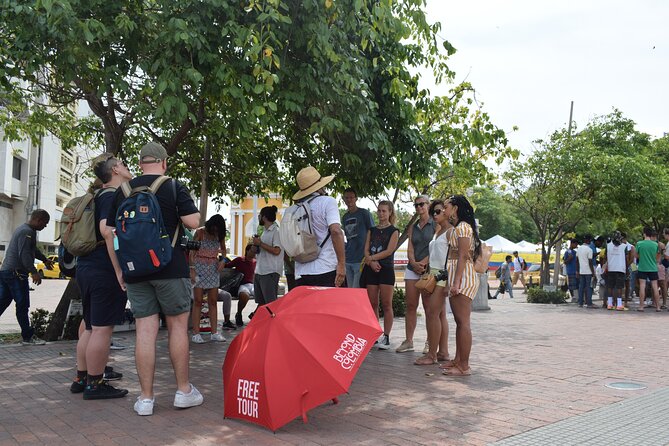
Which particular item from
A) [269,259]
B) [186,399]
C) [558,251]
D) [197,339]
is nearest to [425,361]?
[269,259]

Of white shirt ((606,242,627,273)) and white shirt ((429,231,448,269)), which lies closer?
white shirt ((429,231,448,269))

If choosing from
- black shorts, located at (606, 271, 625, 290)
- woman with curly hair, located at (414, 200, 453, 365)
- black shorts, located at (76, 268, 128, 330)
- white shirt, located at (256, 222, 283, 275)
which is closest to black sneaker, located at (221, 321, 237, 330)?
white shirt, located at (256, 222, 283, 275)

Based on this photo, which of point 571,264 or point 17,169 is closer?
point 571,264

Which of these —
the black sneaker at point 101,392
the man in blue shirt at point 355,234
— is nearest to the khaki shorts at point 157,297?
the black sneaker at point 101,392

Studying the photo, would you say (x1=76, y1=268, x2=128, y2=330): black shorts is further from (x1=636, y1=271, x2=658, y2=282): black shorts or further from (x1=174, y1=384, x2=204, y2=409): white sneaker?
(x1=636, y1=271, x2=658, y2=282): black shorts

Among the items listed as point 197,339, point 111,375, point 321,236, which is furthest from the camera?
point 197,339

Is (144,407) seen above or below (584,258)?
below

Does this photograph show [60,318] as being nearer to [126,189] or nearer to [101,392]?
[101,392]

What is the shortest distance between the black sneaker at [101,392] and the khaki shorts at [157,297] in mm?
949

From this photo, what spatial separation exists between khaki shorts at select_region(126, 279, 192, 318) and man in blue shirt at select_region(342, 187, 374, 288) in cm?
364

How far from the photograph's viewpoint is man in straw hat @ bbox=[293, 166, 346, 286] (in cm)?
588

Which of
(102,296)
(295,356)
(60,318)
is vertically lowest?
(60,318)

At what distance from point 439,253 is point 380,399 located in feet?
6.59

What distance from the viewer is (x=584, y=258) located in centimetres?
1619
